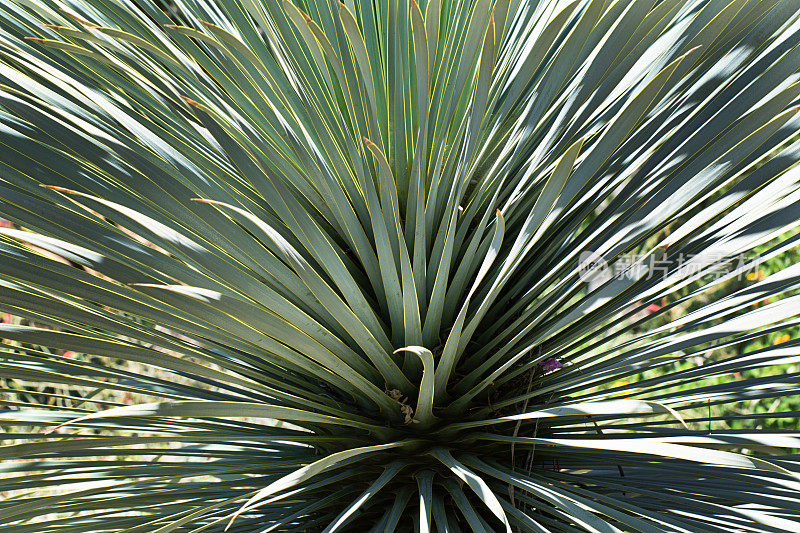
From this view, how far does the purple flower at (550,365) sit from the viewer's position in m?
0.85

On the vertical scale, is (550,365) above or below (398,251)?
below

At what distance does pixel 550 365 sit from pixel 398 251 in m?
0.27

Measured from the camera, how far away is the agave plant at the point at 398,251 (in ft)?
2.00

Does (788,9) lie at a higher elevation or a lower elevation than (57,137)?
higher

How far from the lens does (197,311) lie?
1.82ft

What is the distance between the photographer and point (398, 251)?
79cm

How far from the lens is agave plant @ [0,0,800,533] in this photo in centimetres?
61

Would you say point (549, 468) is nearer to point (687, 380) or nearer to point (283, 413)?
point (687, 380)

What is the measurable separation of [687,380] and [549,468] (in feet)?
0.74

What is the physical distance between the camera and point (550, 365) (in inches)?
33.6

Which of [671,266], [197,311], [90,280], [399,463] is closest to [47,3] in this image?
[90,280]

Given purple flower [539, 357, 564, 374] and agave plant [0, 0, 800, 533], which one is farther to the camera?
purple flower [539, 357, 564, 374]

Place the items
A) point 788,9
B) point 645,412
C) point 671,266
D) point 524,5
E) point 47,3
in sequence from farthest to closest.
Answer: point 524,5, point 47,3, point 671,266, point 788,9, point 645,412

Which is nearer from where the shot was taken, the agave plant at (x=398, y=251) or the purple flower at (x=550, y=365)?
the agave plant at (x=398, y=251)
